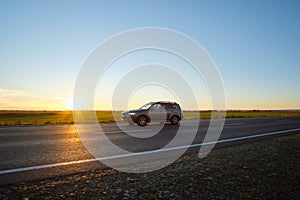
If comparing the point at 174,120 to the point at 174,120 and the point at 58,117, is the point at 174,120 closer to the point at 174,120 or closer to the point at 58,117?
the point at 174,120

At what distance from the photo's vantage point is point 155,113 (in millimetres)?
16484

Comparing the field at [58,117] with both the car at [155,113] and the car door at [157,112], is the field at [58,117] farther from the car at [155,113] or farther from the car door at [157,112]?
the car door at [157,112]

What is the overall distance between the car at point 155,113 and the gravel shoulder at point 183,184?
1028 cm

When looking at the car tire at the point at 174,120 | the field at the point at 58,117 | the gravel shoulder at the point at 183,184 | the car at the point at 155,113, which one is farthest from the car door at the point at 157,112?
the gravel shoulder at the point at 183,184

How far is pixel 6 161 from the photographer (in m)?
5.34

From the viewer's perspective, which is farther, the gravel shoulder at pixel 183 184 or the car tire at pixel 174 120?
the car tire at pixel 174 120

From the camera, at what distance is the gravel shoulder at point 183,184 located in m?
3.38

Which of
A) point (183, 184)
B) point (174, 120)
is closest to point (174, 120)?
point (174, 120)

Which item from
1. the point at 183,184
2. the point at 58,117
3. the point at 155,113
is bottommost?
the point at 183,184

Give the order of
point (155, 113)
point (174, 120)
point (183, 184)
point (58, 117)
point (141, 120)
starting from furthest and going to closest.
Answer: point (58, 117), point (174, 120), point (155, 113), point (141, 120), point (183, 184)

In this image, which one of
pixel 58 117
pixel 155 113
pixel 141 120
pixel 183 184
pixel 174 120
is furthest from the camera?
pixel 58 117

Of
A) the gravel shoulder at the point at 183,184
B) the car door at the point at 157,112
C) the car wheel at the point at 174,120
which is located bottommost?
the gravel shoulder at the point at 183,184

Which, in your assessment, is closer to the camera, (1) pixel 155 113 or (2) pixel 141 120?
(2) pixel 141 120

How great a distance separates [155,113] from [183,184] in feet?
41.5
